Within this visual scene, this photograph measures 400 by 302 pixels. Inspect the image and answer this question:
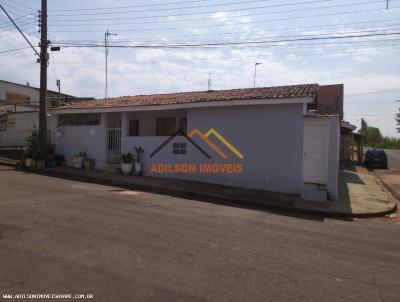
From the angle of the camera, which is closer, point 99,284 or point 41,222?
point 99,284

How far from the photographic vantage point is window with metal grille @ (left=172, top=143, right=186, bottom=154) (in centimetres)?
1433

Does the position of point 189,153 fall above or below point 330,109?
below

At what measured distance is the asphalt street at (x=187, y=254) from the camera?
4.12 meters

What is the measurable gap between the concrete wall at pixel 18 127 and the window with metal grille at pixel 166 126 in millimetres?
10141

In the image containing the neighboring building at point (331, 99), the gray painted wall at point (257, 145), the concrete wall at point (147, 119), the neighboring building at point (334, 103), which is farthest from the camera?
the neighboring building at point (331, 99)

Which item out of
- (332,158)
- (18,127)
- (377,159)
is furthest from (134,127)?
(377,159)

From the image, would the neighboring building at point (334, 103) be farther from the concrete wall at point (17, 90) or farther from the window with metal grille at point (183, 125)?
the concrete wall at point (17, 90)

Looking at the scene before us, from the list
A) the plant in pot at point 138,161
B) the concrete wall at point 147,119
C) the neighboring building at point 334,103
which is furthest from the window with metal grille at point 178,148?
the neighboring building at point 334,103

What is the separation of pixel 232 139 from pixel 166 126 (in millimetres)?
3931

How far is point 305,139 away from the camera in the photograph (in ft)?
39.0

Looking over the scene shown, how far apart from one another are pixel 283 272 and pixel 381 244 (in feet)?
9.41

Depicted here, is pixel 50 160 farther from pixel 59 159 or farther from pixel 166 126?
pixel 166 126

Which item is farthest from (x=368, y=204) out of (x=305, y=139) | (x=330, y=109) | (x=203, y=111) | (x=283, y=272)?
(x=330, y=109)

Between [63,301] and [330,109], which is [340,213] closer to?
[63,301]
